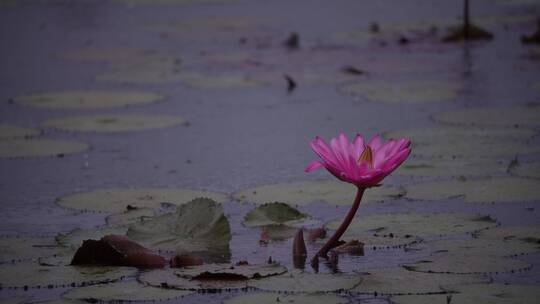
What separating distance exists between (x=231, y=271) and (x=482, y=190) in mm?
1373

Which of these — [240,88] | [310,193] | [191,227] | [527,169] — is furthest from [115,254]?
[240,88]

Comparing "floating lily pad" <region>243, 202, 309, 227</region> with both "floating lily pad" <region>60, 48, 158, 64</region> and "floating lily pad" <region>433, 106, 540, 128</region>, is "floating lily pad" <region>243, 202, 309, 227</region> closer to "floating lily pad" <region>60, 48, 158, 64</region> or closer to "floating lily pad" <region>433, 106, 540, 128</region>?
"floating lily pad" <region>433, 106, 540, 128</region>

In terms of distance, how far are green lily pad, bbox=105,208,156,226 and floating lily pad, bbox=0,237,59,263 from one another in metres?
0.26

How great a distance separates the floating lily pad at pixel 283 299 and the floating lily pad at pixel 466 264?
0.36m

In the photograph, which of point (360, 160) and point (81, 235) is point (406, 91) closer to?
point (81, 235)

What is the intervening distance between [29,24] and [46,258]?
270 inches

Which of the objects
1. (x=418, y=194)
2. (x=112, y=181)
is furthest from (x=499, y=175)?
A: (x=112, y=181)

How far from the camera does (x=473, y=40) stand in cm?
909

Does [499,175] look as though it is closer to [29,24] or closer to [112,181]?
[112,181]

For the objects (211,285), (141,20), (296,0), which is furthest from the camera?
(296,0)

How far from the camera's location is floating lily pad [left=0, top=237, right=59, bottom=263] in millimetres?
3842

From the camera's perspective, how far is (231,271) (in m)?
3.57

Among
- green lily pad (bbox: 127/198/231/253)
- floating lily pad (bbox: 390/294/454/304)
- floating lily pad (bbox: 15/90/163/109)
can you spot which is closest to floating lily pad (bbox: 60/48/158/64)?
floating lily pad (bbox: 15/90/163/109)

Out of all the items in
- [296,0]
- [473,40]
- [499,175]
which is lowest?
[499,175]
